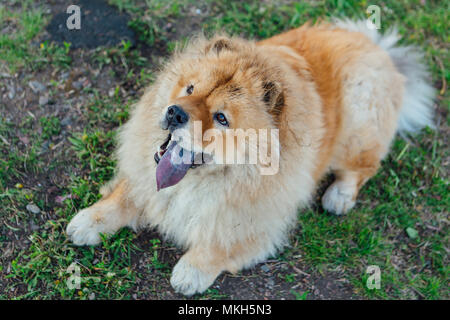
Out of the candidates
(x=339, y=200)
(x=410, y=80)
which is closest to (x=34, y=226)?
(x=339, y=200)

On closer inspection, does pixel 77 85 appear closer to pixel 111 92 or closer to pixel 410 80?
pixel 111 92

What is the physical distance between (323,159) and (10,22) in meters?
3.65

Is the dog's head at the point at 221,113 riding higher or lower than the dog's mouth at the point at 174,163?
higher

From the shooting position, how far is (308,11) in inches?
212

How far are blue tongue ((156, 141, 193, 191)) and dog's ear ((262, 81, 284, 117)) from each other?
61 cm

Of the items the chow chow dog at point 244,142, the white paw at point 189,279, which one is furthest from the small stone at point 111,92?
the white paw at point 189,279

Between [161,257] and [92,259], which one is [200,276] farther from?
[92,259]

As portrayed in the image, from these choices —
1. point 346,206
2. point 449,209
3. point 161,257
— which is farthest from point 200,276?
point 449,209

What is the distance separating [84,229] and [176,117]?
147 centimetres

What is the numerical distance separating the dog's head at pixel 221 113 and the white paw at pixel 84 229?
893mm

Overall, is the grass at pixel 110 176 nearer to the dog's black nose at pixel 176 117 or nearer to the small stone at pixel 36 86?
the small stone at pixel 36 86

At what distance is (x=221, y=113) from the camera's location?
9.07ft

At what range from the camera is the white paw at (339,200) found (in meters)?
4.18

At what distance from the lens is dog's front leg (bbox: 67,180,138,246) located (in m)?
3.51
